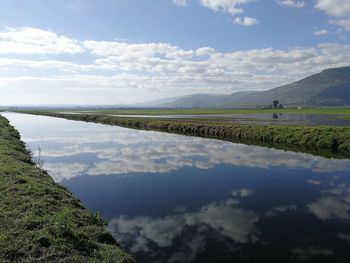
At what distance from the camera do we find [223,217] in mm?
24031

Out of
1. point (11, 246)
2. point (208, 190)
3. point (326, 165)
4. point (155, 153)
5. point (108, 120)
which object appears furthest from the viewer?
point (108, 120)

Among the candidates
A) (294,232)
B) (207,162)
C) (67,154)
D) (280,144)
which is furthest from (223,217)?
(280,144)

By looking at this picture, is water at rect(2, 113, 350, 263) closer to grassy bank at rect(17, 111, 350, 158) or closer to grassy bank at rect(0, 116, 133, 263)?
grassy bank at rect(0, 116, 133, 263)

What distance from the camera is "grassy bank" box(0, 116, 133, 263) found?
14.6 m

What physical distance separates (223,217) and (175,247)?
238 inches

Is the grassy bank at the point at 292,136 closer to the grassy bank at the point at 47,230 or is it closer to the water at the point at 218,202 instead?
the water at the point at 218,202

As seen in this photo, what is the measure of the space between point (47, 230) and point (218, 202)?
14.2 meters

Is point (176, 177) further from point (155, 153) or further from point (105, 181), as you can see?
point (155, 153)

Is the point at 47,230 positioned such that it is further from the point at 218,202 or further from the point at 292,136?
the point at 292,136

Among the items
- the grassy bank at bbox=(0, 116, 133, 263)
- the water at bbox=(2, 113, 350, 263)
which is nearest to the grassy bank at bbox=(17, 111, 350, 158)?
the water at bbox=(2, 113, 350, 263)

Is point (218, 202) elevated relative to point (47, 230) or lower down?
lower down

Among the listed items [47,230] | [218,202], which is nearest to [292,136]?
[218,202]

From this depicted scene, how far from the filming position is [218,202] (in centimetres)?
2756

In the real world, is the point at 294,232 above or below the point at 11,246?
below
